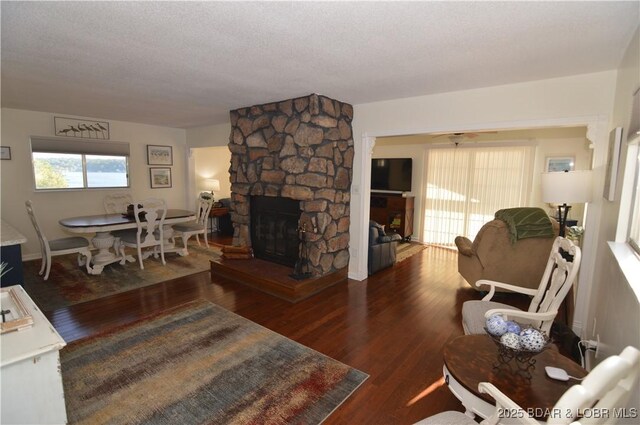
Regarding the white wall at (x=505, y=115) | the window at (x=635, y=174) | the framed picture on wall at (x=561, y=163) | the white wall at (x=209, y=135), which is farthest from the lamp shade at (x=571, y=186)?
the white wall at (x=209, y=135)

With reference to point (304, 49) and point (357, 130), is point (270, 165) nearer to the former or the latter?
point (357, 130)

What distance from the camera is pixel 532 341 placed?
141 centimetres

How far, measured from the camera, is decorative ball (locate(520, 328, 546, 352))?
1401mm

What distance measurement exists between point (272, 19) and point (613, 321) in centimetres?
268

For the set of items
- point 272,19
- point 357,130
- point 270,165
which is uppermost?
point 272,19

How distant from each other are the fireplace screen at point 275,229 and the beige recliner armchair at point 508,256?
235cm

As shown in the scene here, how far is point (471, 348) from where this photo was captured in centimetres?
172

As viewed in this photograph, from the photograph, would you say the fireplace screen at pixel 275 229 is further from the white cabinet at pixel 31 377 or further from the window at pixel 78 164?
the window at pixel 78 164

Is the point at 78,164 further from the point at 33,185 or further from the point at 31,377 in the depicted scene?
the point at 31,377

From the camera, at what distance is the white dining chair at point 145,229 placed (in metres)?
4.55

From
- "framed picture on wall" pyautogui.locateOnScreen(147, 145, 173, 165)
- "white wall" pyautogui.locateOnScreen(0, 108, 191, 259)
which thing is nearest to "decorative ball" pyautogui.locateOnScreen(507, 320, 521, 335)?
"white wall" pyautogui.locateOnScreen(0, 108, 191, 259)

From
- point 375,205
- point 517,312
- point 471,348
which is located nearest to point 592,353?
point 517,312

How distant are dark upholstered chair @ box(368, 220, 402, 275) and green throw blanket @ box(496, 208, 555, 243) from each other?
1.70m

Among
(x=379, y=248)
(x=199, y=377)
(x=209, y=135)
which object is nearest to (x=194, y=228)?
(x=209, y=135)
